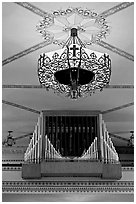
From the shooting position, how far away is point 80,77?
4.60 metres

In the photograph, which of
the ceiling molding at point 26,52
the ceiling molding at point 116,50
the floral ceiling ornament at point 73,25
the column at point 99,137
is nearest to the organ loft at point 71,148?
the column at point 99,137

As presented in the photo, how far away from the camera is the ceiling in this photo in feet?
15.5

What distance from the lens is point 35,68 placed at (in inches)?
241

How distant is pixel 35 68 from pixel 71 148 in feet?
9.70

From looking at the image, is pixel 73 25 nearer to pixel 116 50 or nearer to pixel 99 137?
pixel 116 50

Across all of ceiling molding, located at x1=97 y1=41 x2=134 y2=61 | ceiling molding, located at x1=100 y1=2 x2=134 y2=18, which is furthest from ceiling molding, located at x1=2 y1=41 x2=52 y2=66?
ceiling molding, located at x1=100 y1=2 x2=134 y2=18

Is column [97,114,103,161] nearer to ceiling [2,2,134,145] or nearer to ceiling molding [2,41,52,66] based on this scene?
ceiling [2,2,134,145]

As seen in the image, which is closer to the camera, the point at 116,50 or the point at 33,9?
the point at 33,9

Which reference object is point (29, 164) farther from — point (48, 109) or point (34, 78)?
point (34, 78)

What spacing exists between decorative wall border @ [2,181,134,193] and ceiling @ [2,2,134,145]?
1.38 metres

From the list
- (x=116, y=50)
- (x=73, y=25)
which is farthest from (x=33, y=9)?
(x=116, y=50)

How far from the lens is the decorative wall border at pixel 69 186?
956 cm

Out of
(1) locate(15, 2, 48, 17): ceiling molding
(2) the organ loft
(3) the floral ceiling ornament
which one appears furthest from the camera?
(2) the organ loft

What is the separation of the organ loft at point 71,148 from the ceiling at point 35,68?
0.31 meters
